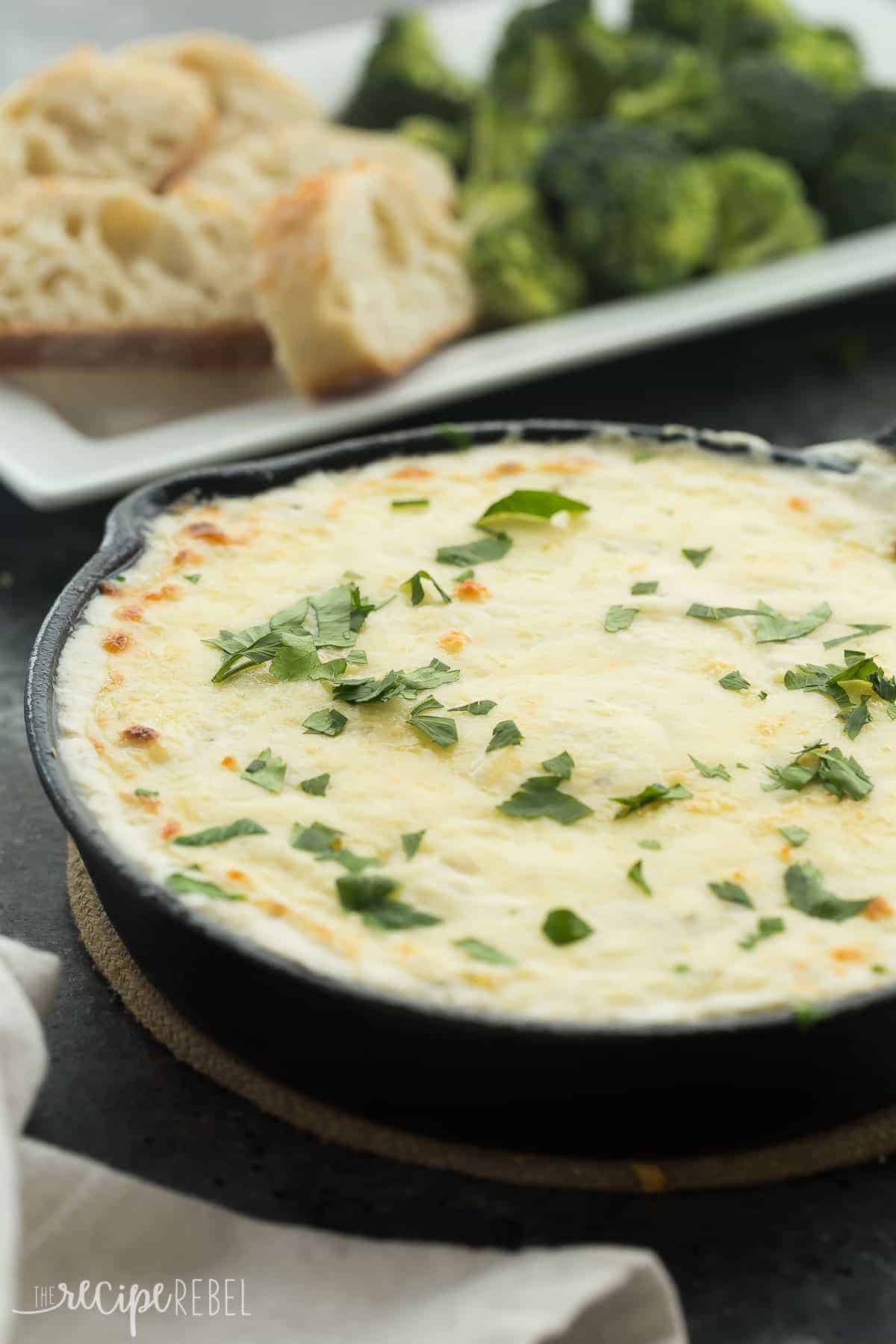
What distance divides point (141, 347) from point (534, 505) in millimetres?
1870

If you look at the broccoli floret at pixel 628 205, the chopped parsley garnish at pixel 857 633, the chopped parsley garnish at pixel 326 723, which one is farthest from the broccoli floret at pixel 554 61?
the chopped parsley garnish at pixel 326 723

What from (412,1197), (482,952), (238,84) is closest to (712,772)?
(482,952)

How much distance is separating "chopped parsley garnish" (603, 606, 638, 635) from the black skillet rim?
24.7 inches

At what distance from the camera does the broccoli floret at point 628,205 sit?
4.63 meters

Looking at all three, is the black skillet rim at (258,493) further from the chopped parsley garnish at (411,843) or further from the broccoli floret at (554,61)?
the broccoli floret at (554,61)

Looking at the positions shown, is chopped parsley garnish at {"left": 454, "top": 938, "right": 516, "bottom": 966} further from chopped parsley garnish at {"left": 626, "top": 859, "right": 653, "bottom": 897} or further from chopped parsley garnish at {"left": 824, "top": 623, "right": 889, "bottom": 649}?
chopped parsley garnish at {"left": 824, "top": 623, "right": 889, "bottom": 649}

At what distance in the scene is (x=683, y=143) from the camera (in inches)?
209

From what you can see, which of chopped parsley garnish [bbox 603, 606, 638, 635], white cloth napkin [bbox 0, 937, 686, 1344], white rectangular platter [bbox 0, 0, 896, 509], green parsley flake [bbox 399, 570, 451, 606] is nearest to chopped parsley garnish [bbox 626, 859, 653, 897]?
white cloth napkin [bbox 0, 937, 686, 1344]

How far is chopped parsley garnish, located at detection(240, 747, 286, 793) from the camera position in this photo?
7.77 ft

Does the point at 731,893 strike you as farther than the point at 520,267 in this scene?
No

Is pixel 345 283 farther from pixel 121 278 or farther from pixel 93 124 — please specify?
pixel 93 124

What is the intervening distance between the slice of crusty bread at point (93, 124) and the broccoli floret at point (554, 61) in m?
1.10

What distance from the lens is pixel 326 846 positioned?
7.41 ft

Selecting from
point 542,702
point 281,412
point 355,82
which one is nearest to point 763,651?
point 542,702
